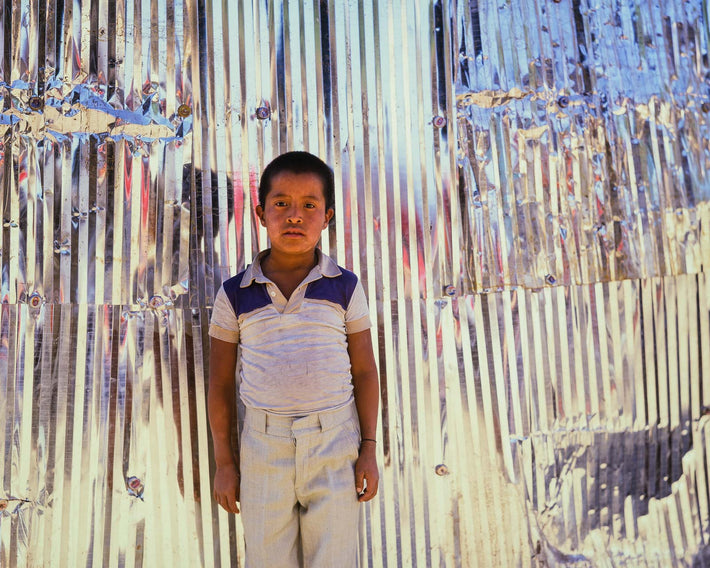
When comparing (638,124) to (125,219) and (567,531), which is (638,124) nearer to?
(567,531)

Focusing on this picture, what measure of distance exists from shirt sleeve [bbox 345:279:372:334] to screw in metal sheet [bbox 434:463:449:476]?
600 mm

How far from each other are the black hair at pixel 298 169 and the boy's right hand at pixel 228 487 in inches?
30.2

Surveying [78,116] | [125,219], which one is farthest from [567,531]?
[78,116]

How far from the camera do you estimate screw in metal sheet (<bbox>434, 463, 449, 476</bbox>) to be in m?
2.11

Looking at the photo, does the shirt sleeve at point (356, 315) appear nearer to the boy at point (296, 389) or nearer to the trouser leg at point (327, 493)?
the boy at point (296, 389)

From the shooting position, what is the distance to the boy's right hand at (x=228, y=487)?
175 centimetres

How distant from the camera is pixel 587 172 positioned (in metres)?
2.18

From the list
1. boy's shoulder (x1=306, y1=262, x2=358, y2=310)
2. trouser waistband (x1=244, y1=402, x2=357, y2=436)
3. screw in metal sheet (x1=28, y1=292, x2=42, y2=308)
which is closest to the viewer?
trouser waistband (x1=244, y1=402, x2=357, y2=436)

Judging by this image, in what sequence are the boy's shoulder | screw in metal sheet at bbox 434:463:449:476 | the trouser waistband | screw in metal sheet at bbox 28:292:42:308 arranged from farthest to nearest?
screw in metal sheet at bbox 434:463:449:476 → screw in metal sheet at bbox 28:292:42:308 → the boy's shoulder → the trouser waistband

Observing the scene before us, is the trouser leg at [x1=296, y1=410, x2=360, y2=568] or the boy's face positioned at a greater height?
the boy's face

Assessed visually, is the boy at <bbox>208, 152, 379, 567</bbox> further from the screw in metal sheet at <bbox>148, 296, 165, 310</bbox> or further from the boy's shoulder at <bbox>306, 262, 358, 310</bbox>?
the screw in metal sheet at <bbox>148, 296, 165, 310</bbox>

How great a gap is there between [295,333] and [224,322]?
222 mm

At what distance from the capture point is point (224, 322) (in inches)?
71.0

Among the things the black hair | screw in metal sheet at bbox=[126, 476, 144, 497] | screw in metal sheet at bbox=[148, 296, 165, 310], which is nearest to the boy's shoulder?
the black hair
